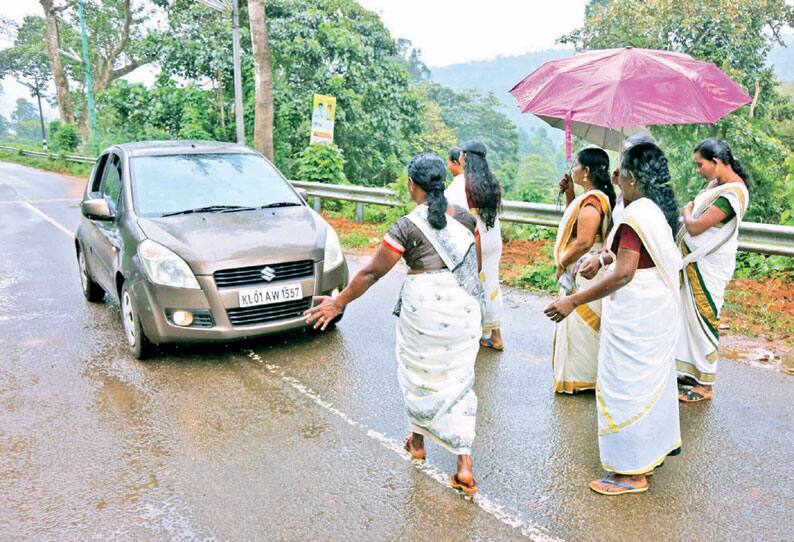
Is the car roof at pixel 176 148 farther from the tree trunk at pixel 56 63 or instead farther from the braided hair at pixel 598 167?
the tree trunk at pixel 56 63

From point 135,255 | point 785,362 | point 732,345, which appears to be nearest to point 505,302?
point 732,345

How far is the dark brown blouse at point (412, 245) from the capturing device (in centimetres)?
313

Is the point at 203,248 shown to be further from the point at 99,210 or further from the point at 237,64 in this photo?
the point at 237,64

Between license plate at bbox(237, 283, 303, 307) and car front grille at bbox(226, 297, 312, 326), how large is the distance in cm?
5

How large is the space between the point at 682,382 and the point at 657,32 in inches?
630

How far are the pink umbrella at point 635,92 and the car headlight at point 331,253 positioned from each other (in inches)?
78.1

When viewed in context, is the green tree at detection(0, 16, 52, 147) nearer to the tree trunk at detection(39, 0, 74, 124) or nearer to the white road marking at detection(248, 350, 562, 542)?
the tree trunk at detection(39, 0, 74, 124)

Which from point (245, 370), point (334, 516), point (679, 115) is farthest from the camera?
point (245, 370)

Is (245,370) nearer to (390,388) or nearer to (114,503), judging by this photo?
(390,388)

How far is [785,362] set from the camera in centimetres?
496

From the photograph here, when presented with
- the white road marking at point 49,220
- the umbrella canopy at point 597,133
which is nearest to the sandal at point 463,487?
the umbrella canopy at point 597,133

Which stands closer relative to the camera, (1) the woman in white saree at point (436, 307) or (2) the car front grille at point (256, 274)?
(1) the woman in white saree at point (436, 307)

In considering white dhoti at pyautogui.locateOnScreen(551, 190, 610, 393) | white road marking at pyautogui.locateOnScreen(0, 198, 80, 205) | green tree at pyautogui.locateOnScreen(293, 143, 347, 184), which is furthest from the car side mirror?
white road marking at pyautogui.locateOnScreen(0, 198, 80, 205)

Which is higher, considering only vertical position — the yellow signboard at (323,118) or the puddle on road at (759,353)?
the yellow signboard at (323,118)
